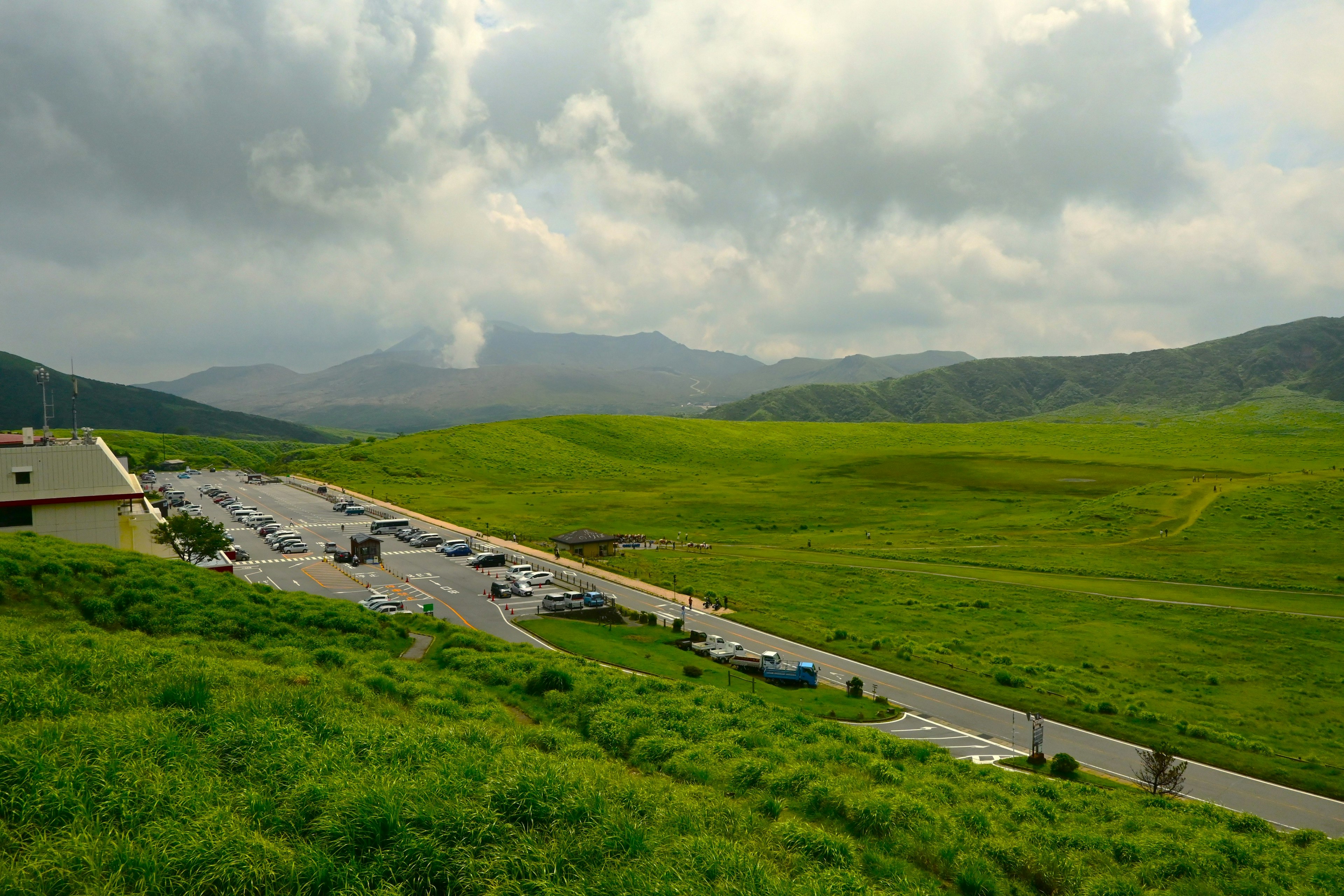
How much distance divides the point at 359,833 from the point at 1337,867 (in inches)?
794

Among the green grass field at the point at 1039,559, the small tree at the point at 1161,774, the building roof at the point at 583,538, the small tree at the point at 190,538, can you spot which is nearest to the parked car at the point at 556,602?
the green grass field at the point at 1039,559

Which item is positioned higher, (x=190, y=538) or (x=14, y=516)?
(x=14, y=516)

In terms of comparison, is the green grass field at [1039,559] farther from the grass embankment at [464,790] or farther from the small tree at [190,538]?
the small tree at [190,538]

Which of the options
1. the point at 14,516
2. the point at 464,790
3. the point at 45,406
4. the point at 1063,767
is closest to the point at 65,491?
the point at 14,516

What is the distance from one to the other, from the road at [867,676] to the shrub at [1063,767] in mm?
2530

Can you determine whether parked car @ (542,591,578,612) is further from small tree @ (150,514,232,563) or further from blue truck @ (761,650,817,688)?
small tree @ (150,514,232,563)

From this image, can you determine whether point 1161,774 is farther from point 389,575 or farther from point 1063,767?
point 389,575

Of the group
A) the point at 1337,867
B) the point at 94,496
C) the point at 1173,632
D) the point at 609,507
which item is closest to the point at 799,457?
the point at 609,507

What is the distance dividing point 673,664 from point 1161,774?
22.6m

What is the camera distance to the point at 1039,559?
78375 mm

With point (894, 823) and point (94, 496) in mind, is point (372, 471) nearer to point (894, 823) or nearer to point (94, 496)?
point (94, 496)

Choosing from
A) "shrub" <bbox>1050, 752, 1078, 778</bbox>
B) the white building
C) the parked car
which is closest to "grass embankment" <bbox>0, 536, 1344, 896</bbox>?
"shrub" <bbox>1050, 752, 1078, 778</bbox>

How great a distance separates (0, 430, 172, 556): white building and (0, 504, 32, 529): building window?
0.03m

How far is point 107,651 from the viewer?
16.5 meters
